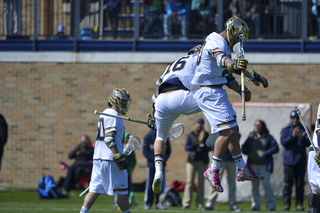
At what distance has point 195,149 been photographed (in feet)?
40.7

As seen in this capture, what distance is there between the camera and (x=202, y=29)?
1638 cm

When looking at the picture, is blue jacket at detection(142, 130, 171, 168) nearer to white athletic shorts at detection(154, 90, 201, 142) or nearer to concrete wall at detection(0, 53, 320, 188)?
concrete wall at detection(0, 53, 320, 188)

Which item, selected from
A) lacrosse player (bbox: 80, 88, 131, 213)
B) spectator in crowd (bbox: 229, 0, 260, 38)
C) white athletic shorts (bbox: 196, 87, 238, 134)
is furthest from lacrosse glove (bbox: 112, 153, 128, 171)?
spectator in crowd (bbox: 229, 0, 260, 38)

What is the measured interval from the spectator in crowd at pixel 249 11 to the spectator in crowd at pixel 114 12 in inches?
143

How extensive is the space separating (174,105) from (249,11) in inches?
406

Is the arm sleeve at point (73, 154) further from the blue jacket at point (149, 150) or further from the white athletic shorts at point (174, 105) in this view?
the white athletic shorts at point (174, 105)

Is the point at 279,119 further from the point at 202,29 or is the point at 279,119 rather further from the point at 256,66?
the point at 202,29

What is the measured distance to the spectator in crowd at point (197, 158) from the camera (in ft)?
40.4

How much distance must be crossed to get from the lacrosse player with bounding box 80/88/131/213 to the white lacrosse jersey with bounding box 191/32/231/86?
2.08 metres

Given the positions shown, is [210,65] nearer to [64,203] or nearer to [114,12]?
[64,203]

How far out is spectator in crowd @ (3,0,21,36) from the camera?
16969 mm

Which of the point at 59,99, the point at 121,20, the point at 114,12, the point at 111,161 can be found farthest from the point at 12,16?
the point at 111,161

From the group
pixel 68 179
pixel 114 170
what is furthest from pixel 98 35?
pixel 114 170

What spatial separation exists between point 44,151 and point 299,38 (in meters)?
8.73
